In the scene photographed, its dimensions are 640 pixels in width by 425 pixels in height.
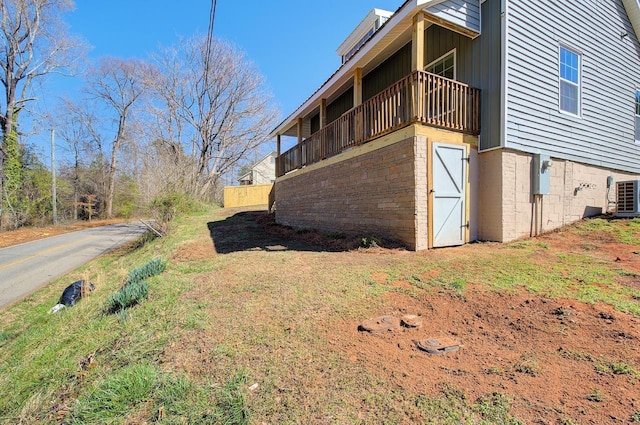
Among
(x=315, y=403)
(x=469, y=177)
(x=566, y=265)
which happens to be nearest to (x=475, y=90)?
(x=469, y=177)

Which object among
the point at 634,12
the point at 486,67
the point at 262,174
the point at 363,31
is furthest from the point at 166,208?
the point at 262,174

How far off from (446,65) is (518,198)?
3851 millimetres

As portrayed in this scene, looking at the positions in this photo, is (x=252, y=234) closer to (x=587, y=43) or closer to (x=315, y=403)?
(x=315, y=403)

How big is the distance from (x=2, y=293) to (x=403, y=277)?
969 centimetres

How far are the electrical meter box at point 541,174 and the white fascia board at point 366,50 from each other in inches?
157

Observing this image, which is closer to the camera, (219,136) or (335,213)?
(335,213)

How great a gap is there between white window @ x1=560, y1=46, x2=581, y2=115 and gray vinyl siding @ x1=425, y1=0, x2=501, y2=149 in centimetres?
244

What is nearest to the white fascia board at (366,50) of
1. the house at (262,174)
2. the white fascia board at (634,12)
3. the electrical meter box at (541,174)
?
the electrical meter box at (541,174)

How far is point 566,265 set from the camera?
4.61 m

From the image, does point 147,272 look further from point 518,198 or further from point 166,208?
point 518,198

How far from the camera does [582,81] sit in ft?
26.2

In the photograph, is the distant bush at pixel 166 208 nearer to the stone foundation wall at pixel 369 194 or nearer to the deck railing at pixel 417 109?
the stone foundation wall at pixel 369 194

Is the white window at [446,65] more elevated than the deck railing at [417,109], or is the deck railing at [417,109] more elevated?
the white window at [446,65]

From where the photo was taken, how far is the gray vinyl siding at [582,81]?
6590 millimetres
